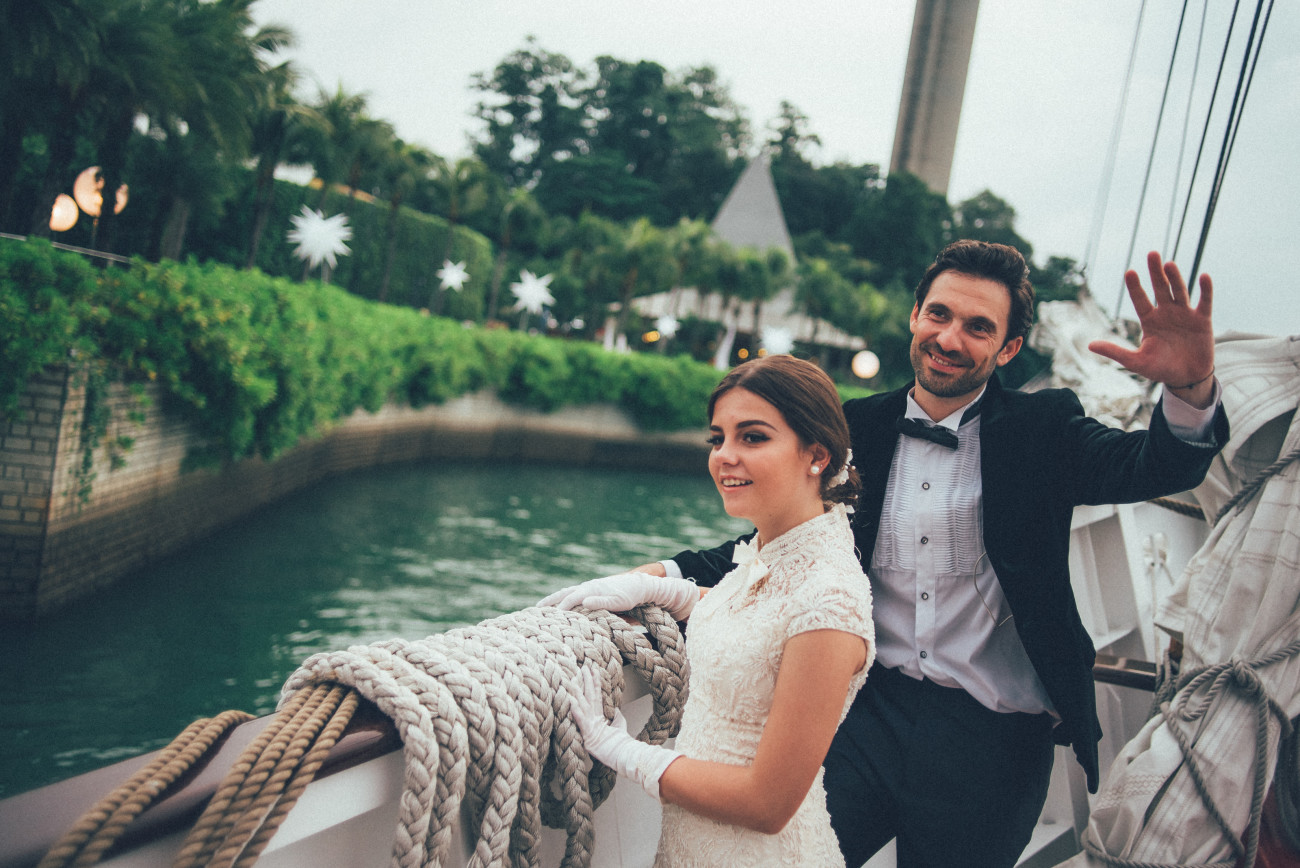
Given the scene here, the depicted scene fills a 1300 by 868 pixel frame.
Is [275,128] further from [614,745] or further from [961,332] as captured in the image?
[614,745]

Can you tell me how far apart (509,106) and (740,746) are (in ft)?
188

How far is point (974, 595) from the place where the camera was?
183 cm

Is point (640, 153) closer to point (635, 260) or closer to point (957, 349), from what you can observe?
point (635, 260)

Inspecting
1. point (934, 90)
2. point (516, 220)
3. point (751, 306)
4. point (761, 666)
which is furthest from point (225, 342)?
point (934, 90)

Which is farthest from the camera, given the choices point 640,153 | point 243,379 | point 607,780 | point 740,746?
point 640,153

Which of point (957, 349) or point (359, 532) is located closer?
point (957, 349)

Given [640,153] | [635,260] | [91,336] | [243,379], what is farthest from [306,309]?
[640,153]

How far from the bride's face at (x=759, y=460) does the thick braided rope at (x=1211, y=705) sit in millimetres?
1224

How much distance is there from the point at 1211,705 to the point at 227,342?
26.5ft

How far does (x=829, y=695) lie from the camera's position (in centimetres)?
116

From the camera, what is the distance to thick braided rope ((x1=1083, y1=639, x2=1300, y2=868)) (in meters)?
1.77

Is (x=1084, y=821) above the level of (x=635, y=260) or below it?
below

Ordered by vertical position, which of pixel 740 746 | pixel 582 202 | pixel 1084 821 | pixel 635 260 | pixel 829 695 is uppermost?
pixel 582 202

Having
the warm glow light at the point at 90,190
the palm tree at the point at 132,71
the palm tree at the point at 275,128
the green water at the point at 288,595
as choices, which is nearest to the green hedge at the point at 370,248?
the palm tree at the point at 275,128
